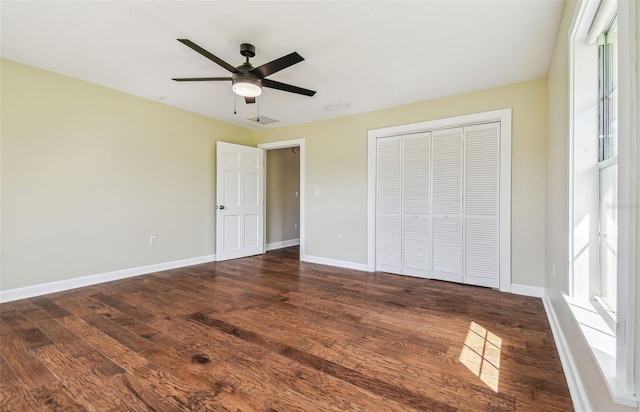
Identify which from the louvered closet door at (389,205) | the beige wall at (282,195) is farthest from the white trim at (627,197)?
the beige wall at (282,195)

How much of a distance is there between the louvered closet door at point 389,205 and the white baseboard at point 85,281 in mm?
2976

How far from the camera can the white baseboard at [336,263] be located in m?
4.48

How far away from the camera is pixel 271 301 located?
3.05 metres

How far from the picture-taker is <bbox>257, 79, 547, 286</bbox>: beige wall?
3.22 meters

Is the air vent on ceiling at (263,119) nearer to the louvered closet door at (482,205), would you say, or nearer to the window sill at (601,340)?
the louvered closet door at (482,205)

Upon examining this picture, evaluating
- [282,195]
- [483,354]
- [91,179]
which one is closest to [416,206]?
[483,354]

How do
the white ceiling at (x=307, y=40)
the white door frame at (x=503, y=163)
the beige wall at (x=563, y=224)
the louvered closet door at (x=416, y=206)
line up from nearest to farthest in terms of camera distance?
the beige wall at (x=563, y=224), the white ceiling at (x=307, y=40), the white door frame at (x=503, y=163), the louvered closet door at (x=416, y=206)

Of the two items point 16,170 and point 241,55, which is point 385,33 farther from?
point 16,170

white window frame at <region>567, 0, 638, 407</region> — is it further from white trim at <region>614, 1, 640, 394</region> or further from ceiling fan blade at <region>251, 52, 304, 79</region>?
ceiling fan blade at <region>251, 52, 304, 79</region>

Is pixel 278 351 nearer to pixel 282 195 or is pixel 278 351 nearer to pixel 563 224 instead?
pixel 563 224

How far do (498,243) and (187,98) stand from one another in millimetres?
4406

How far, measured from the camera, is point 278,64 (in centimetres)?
232

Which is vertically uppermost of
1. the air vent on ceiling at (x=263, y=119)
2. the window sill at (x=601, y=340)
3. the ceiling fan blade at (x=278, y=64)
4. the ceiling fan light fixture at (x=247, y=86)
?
the air vent on ceiling at (x=263, y=119)

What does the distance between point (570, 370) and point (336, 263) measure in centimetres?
330
